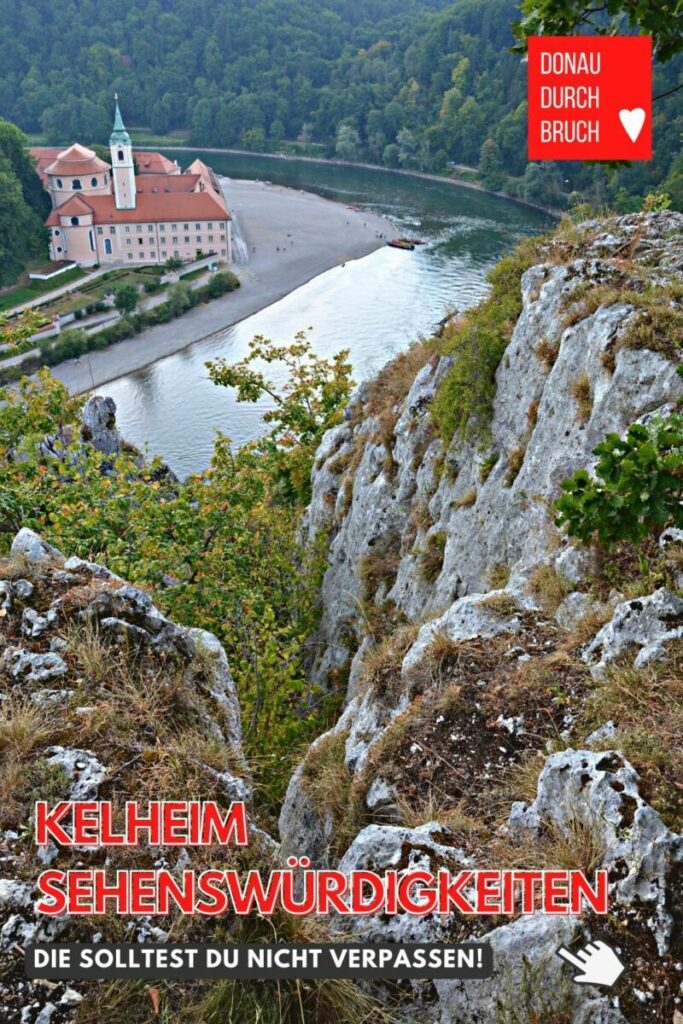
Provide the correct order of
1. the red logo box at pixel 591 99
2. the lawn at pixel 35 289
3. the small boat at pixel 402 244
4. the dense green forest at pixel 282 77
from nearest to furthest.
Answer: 1. the red logo box at pixel 591 99
2. the lawn at pixel 35 289
3. the small boat at pixel 402 244
4. the dense green forest at pixel 282 77

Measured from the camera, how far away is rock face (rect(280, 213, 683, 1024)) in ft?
15.0

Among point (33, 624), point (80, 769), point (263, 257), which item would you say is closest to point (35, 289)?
point (263, 257)

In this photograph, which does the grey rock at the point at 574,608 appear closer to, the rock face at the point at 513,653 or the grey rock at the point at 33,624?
the rock face at the point at 513,653

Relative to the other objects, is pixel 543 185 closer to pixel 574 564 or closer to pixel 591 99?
pixel 591 99

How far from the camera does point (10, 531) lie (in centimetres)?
1415

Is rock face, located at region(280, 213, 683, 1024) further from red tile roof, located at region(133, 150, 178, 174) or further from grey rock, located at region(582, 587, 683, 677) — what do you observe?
red tile roof, located at region(133, 150, 178, 174)

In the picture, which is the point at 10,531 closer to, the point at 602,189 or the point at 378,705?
the point at 378,705

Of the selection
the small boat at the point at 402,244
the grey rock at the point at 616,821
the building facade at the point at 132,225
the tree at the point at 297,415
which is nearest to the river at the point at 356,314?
the small boat at the point at 402,244

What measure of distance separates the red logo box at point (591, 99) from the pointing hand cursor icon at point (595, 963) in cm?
867

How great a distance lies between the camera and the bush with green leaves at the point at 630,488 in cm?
572

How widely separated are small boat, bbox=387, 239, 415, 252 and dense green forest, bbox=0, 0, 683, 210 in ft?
104

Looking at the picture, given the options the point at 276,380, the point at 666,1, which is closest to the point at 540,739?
the point at 666,1

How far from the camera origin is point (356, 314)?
67562 mm

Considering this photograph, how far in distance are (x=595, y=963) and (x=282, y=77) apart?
598ft
